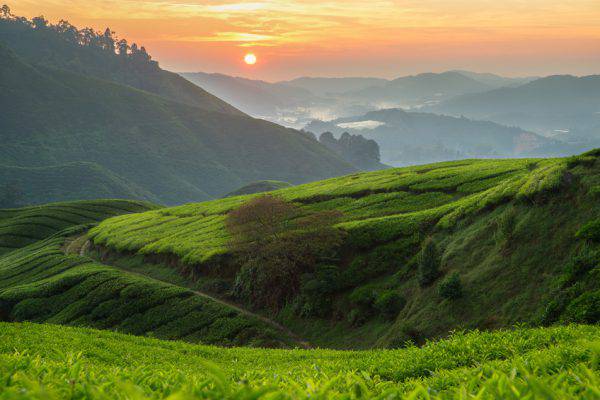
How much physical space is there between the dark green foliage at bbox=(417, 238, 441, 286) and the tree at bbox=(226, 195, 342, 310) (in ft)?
32.8

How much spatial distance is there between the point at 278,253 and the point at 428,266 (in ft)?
43.4

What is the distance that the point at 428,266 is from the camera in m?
27.8

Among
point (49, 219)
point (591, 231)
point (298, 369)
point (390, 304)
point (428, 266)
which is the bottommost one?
point (49, 219)

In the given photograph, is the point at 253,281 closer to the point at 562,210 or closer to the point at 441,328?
the point at 441,328

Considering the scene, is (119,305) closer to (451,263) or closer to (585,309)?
(451,263)

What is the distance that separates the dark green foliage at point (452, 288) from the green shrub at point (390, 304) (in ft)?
13.7

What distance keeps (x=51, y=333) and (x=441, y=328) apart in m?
18.2

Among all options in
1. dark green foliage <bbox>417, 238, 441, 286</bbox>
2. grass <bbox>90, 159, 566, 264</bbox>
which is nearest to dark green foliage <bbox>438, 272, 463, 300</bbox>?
dark green foliage <bbox>417, 238, 441, 286</bbox>

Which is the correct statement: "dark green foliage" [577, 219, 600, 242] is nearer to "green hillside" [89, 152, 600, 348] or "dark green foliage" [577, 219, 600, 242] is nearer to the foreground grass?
"green hillside" [89, 152, 600, 348]

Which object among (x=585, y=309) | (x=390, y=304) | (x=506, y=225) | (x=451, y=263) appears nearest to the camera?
(x=585, y=309)

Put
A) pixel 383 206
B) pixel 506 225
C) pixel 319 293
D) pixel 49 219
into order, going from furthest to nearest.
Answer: pixel 49 219 < pixel 383 206 < pixel 319 293 < pixel 506 225

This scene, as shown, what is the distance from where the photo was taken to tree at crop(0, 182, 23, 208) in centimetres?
18469

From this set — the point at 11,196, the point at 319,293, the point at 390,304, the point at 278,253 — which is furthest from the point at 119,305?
the point at 11,196

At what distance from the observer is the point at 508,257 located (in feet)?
81.5
